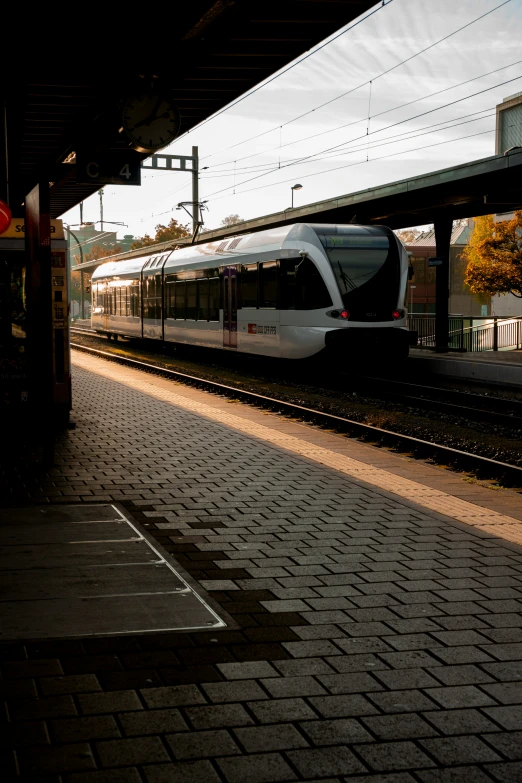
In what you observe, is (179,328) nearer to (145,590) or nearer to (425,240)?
(145,590)

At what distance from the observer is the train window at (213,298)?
23.7m

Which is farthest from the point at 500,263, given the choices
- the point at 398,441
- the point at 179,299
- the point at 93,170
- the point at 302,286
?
the point at 93,170

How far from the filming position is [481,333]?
2847cm

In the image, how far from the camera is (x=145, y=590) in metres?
5.14

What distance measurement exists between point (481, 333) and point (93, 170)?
19031 millimetres

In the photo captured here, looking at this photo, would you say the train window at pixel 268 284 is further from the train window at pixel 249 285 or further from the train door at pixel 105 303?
the train door at pixel 105 303

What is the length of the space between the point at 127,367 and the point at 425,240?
69.3 meters

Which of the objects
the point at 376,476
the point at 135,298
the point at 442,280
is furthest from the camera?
the point at 135,298

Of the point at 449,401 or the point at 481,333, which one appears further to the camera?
the point at 481,333

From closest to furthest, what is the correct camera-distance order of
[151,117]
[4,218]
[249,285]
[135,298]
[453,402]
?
[151,117] → [4,218] → [453,402] → [249,285] → [135,298]

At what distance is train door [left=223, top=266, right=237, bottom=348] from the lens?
2234 centimetres

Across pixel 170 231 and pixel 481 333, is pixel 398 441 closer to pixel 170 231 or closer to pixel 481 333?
pixel 481 333

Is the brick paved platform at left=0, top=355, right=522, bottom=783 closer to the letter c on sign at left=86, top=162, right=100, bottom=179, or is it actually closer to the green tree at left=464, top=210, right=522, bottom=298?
the letter c on sign at left=86, top=162, right=100, bottom=179

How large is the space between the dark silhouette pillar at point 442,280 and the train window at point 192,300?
648 centimetres
